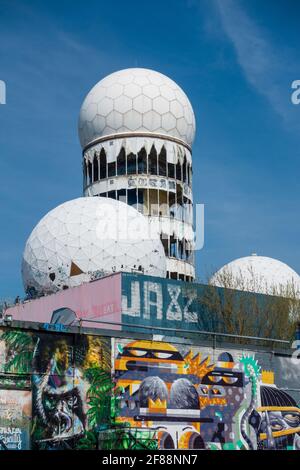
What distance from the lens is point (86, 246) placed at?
137 feet

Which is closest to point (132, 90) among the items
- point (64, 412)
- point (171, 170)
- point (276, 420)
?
point (171, 170)

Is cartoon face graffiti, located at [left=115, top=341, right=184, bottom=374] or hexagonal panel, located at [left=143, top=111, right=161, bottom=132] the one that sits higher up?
hexagonal panel, located at [left=143, top=111, right=161, bottom=132]

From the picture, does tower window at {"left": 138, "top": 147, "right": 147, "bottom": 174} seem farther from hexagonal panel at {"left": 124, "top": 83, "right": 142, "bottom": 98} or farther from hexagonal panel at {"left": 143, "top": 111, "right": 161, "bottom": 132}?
hexagonal panel at {"left": 124, "top": 83, "right": 142, "bottom": 98}

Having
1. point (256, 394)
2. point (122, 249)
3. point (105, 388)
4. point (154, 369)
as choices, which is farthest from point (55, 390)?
point (122, 249)

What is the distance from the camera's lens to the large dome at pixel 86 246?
41719mm

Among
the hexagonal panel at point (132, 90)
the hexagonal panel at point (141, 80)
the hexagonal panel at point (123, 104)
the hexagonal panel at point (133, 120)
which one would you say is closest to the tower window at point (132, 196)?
the hexagonal panel at point (133, 120)

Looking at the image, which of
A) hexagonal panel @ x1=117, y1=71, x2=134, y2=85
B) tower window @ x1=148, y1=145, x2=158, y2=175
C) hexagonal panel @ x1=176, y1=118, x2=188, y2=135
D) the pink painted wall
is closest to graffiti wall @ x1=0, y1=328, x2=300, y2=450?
the pink painted wall

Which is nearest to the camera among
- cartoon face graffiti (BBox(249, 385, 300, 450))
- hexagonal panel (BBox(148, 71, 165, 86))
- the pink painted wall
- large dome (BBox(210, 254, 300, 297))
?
cartoon face graffiti (BBox(249, 385, 300, 450))

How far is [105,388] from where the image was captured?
24.5 meters

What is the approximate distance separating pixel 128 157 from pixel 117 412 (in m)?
29.1

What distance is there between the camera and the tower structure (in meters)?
51.9

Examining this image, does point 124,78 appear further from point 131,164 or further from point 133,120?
point 131,164

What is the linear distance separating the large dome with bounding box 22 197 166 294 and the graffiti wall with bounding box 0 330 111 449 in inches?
656

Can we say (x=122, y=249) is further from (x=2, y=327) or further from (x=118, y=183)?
(x=2, y=327)
